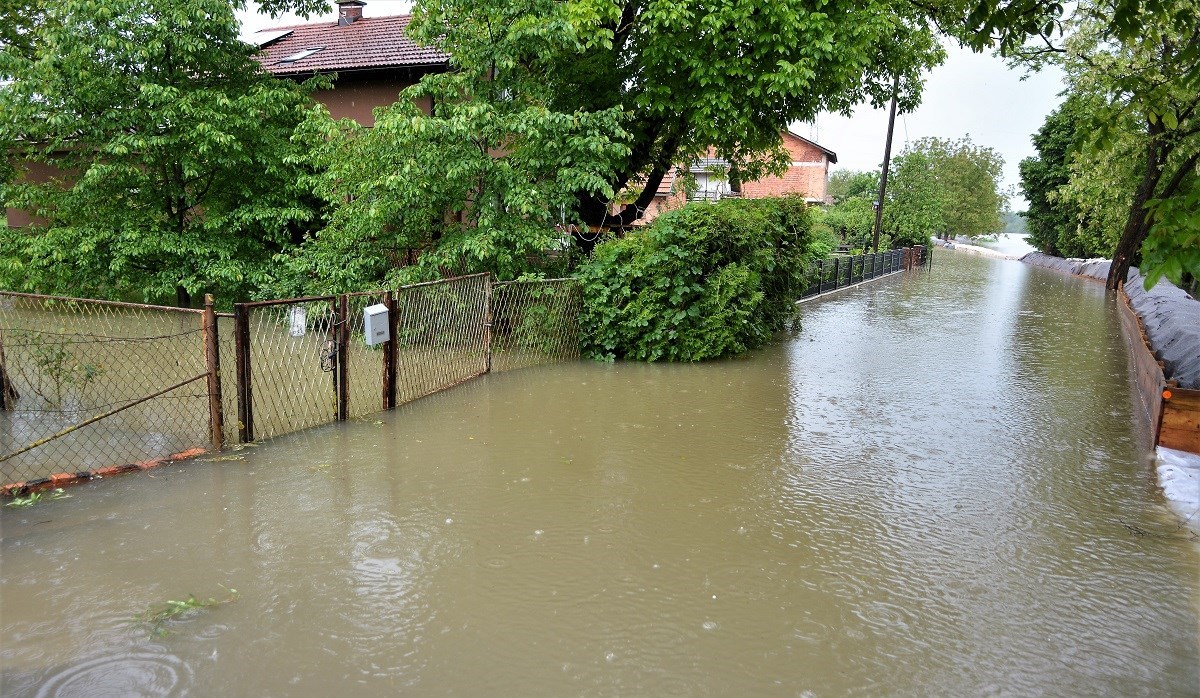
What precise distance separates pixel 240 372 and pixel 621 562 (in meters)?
3.86

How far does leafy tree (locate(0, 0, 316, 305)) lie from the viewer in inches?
473

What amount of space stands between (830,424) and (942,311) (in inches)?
511

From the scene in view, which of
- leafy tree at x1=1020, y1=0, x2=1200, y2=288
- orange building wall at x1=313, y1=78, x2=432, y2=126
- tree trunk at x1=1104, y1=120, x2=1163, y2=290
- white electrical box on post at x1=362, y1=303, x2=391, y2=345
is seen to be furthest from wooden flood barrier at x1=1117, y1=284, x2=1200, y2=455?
tree trunk at x1=1104, y1=120, x2=1163, y2=290

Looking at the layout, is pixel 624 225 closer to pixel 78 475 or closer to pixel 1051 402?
pixel 1051 402

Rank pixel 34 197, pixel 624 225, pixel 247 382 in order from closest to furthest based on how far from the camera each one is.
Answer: pixel 247 382, pixel 34 197, pixel 624 225

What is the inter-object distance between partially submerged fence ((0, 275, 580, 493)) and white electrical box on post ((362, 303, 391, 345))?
16 cm

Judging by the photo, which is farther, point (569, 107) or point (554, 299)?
point (569, 107)

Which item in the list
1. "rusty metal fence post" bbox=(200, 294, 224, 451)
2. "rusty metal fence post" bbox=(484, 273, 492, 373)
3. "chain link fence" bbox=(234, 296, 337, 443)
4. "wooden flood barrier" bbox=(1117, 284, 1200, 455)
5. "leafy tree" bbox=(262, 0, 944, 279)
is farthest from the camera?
"leafy tree" bbox=(262, 0, 944, 279)

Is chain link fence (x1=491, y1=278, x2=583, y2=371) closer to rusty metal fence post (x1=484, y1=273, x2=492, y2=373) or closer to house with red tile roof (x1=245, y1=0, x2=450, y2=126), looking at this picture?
rusty metal fence post (x1=484, y1=273, x2=492, y2=373)

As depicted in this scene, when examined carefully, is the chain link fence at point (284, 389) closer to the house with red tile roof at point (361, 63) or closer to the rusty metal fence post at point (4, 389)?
the rusty metal fence post at point (4, 389)

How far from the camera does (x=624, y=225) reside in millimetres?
15234

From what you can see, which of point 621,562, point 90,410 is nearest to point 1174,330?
point 621,562

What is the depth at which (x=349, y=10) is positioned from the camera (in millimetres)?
22000

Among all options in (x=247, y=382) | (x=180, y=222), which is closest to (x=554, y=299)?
(x=247, y=382)
